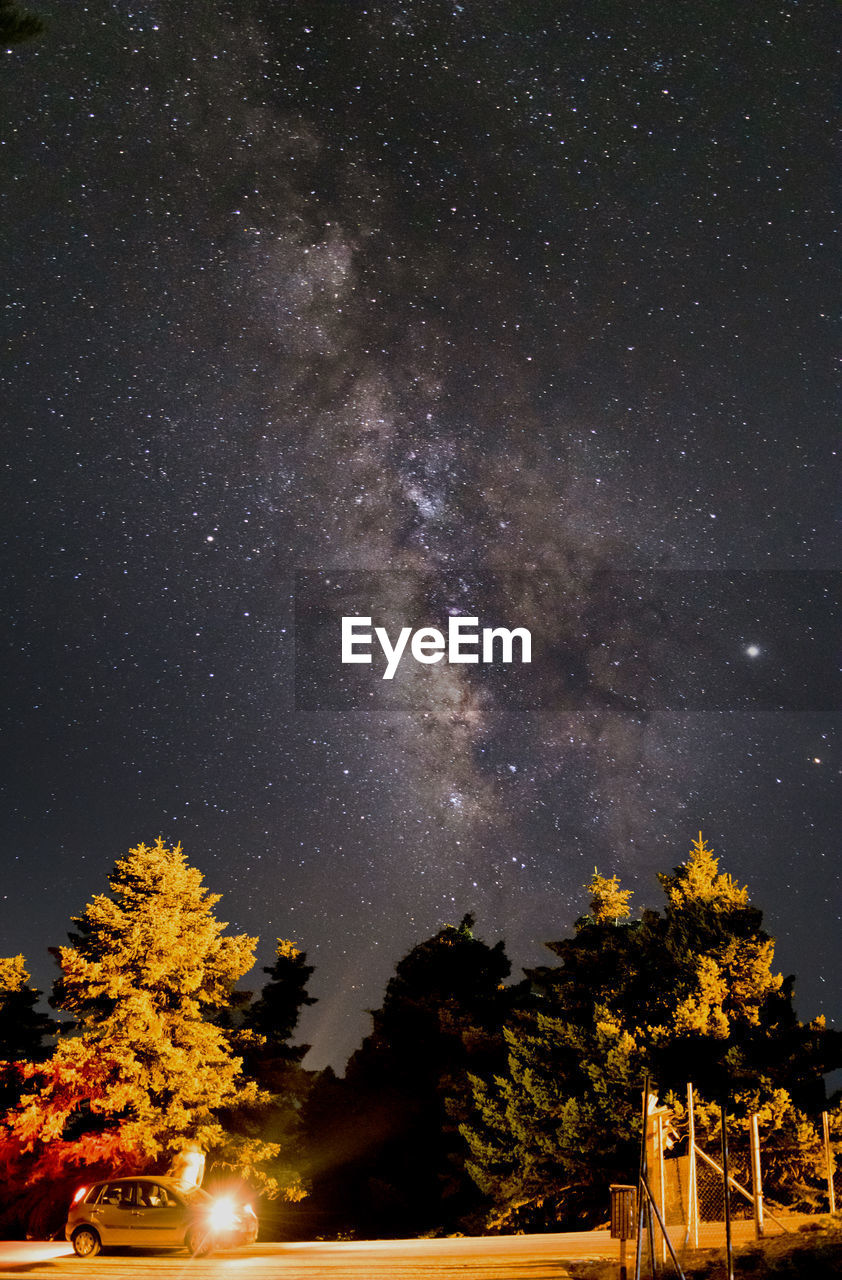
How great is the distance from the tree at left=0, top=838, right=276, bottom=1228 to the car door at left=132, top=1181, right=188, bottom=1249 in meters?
9.74

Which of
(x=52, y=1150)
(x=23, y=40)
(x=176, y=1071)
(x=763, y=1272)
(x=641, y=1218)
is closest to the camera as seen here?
(x=23, y=40)

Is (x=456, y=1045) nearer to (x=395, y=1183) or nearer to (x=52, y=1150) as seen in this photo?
(x=395, y=1183)

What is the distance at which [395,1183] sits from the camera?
41875mm

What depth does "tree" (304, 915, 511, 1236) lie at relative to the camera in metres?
39.5

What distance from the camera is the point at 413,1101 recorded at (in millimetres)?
41344

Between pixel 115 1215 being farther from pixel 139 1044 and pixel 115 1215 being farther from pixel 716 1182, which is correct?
pixel 716 1182

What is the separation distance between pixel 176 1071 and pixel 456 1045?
17185 mm

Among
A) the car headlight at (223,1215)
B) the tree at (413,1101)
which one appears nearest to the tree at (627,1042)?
the tree at (413,1101)

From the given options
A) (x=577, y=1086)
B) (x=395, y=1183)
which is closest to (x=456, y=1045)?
(x=395, y=1183)

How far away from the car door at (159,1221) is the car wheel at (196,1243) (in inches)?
4.8

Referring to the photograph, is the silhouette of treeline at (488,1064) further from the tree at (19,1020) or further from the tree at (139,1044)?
the tree at (19,1020)

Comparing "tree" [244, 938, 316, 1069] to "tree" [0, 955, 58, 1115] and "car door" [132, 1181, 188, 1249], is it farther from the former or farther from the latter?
"car door" [132, 1181, 188, 1249]

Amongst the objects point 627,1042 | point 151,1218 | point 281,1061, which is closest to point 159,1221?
Answer: point 151,1218

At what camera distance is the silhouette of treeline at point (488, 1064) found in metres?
25.6
